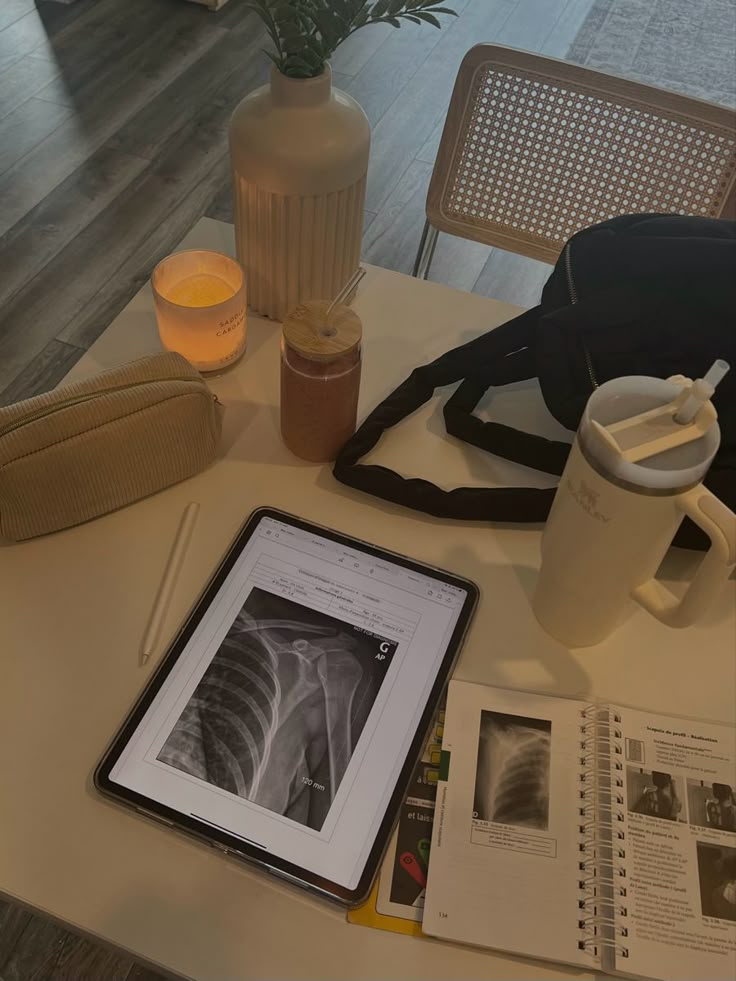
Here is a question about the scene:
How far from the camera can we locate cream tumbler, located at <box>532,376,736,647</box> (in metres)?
0.52

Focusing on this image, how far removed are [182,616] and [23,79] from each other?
2526 mm

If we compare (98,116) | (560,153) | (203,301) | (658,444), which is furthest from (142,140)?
(658,444)

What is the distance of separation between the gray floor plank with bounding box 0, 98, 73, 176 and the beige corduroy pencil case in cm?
191

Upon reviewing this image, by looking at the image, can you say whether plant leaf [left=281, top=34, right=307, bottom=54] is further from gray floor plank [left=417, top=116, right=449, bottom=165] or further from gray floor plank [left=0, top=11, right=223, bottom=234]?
gray floor plank [left=417, top=116, right=449, bottom=165]

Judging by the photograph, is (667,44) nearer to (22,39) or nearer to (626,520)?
(22,39)

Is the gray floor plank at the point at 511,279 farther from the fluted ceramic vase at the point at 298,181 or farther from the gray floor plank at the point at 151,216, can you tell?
the fluted ceramic vase at the point at 298,181

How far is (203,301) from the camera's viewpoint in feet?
2.73

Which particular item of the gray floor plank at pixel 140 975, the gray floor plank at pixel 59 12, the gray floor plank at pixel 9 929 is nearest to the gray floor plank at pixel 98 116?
the gray floor plank at pixel 59 12

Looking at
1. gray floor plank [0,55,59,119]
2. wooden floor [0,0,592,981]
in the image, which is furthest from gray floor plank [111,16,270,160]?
gray floor plank [0,55,59,119]

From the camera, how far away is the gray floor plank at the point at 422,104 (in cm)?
234

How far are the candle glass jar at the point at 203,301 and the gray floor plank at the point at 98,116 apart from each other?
1.52 metres

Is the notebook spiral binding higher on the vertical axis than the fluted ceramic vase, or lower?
lower

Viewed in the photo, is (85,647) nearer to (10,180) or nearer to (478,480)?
(478,480)

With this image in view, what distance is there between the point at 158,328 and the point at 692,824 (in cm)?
70
